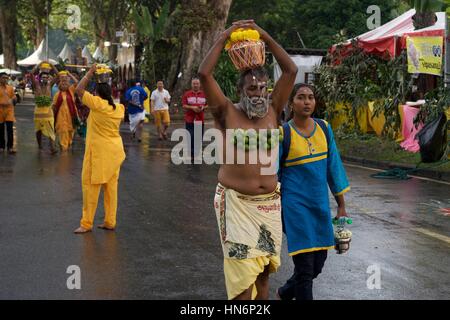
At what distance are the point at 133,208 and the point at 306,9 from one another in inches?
1385

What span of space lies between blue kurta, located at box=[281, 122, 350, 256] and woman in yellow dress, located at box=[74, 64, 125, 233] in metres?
3.53

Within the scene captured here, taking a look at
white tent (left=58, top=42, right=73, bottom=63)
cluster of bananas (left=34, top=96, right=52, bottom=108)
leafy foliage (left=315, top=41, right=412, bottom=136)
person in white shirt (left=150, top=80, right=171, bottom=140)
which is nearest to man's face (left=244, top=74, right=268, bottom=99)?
leafy foliage (left=315, top=41, right=412, bottom=136)

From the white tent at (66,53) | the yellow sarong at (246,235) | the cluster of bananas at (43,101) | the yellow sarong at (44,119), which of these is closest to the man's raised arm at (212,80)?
the yellow sarong at (246,235)

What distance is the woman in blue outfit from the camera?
5.60 meters

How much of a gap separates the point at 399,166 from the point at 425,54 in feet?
8.73

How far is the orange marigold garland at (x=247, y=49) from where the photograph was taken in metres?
5.07

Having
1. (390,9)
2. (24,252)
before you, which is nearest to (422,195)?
(24,252)

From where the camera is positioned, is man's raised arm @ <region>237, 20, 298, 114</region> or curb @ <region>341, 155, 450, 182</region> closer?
man's raised arm @ <region>237, 20, 298, 114</region>

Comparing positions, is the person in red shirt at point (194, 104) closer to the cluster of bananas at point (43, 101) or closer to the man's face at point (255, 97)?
the cluster of bananas at point (43, 101)

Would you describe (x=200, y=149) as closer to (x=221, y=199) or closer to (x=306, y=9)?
(x=221, y=199)

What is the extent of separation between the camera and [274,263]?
5250mm

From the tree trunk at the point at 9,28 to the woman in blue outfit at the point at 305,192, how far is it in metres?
47.8

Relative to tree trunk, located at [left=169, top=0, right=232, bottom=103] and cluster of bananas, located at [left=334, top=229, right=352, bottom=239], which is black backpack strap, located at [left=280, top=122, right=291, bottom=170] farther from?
tree trunk, located at [left=169, top=0, right=232, bottom=103]

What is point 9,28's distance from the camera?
2229 inches
